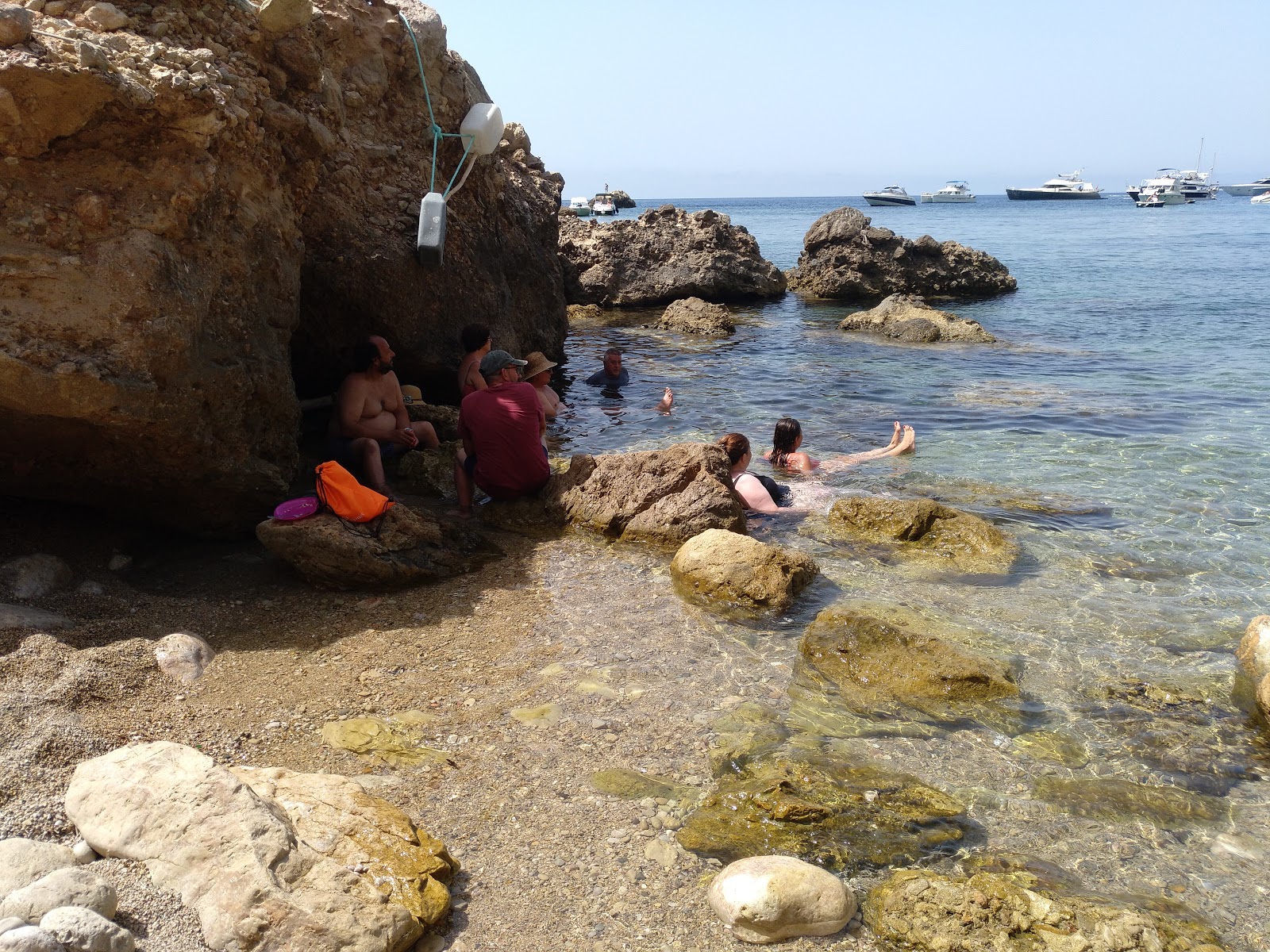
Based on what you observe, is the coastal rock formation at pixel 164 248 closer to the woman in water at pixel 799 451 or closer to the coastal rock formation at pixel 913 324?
the woman in water at pixel 799 451

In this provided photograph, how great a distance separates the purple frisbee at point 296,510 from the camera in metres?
6.39

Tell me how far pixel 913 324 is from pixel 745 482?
12.7 m

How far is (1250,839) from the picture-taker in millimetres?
4145

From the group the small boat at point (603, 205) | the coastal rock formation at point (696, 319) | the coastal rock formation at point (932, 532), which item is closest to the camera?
the coastal rock formation at point (932, 532)

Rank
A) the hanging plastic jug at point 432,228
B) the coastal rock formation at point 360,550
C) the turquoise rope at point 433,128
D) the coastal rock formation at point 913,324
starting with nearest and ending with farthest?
the coastal rock formation at point 360,550, the hanging plastic jug at point 432,228, the turquoise rope at point 433,128, the coastal rock formation at point 913,324

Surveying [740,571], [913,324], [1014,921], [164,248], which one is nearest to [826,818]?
[1014,921]

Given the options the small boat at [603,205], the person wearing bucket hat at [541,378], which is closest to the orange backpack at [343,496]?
the person wearing bucket hat at [541,378]

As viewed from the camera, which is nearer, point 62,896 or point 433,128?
point 62,896

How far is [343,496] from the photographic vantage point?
654 centimetres

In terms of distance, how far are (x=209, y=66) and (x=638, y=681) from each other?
4851 millimetres

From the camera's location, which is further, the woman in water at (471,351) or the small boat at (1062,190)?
the small boat at (1062,190)

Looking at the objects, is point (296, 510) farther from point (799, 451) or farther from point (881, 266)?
point (881, 266)

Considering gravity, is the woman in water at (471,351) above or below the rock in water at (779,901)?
above

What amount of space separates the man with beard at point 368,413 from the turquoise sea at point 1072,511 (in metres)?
2.75
